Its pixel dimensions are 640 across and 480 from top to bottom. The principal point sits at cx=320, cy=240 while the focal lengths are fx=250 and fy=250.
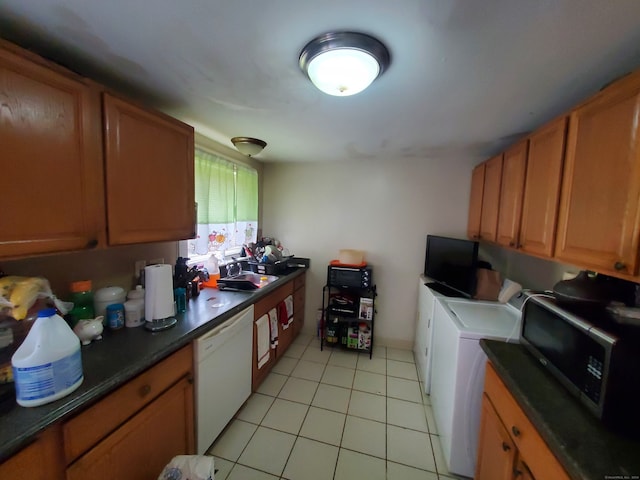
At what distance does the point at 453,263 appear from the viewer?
86.7 inches

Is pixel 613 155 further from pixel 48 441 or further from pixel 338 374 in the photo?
pixel 338 374

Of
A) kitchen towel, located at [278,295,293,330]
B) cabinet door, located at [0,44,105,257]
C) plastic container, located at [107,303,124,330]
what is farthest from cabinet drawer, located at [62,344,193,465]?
kitchen towel, located at [278,295,293,330]

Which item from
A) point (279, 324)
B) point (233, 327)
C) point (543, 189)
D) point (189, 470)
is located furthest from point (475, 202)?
point (189, 470)

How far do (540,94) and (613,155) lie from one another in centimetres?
56

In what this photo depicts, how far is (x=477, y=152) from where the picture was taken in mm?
2475

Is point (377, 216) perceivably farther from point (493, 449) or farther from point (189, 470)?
point (189, 470)

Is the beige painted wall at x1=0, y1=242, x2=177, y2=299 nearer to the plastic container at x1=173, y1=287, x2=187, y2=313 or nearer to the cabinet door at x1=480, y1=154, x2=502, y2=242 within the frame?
the plastic container at x1=173, y1=287, x2=187, y2=313

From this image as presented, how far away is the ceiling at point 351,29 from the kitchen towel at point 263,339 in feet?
5.15

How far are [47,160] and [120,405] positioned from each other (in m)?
Result: 0.98

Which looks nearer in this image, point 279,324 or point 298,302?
point 279,324

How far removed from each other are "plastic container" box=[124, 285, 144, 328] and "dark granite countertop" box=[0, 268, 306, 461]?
4cm

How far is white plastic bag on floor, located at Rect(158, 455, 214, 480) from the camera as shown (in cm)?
106

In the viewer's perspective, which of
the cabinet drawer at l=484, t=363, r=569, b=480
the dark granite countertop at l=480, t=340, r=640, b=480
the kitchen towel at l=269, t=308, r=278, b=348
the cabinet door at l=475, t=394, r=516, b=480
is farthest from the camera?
the kitchen towel at l=269, t=308, r=278, b=348

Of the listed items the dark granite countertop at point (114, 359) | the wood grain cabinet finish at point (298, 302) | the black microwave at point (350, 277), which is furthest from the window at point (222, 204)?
the black microwave at point (350, 277)
